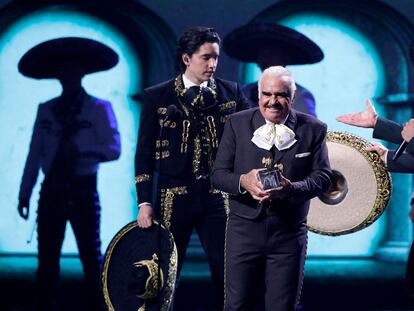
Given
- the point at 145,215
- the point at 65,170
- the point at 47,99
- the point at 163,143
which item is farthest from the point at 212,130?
the point at 47,99

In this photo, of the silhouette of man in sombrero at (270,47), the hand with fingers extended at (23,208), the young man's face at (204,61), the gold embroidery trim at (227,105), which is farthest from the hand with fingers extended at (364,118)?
the hand with fingers extended at (23,208)

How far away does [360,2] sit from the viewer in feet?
22.1

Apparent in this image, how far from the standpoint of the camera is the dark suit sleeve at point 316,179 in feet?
13.0

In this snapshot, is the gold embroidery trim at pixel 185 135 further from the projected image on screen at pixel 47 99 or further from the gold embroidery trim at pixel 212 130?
the projected image on screen at pixel 47 99

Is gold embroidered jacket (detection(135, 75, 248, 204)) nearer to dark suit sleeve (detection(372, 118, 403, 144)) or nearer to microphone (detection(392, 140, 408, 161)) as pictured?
dark suit sleeve (detection(372, 118, 403, 144))

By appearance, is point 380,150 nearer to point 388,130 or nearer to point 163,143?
point 388,130

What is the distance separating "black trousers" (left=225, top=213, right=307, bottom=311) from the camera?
398 cm

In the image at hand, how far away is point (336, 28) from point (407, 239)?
1.66m

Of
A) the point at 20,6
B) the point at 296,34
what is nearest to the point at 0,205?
the point at 20,6

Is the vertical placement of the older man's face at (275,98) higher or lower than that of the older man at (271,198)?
higher

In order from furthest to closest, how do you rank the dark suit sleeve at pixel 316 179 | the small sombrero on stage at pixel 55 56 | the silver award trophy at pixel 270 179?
the small sombrero on stage at pixel 55 56
the dark suit sleeve at pixel 316 179
the silver award trophy at pixel 270 179

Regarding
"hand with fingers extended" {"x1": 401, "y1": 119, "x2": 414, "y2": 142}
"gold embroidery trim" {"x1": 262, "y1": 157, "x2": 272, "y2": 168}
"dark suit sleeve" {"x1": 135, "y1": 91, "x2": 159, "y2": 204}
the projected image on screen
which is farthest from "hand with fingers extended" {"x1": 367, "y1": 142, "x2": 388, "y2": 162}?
the projected image on screen

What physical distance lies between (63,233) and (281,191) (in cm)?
299

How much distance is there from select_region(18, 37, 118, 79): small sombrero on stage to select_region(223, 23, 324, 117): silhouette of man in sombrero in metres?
1.00
